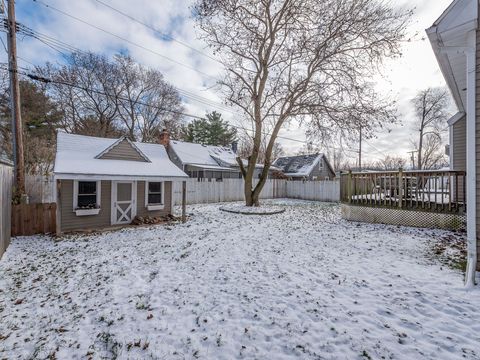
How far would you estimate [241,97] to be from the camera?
13.7 m

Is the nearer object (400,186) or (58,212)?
(58,212)

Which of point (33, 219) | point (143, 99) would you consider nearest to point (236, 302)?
point (33, 219)

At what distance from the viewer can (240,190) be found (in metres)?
18.2

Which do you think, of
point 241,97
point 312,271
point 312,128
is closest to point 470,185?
point 312,271

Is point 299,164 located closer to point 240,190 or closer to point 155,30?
point 240,190

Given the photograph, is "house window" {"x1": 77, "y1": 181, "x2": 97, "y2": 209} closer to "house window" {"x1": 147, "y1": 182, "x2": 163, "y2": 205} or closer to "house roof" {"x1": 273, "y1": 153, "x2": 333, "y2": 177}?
"house window" {"x1": 147, "y1": 182, "x2": 163, "y2": 205}

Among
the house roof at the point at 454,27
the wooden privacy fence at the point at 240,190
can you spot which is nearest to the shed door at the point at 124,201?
the wooden privacy fence at the point at 240,190

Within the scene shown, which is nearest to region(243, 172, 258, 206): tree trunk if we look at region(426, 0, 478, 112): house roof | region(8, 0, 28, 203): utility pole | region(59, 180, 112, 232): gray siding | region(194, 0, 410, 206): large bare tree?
region(194, 0, 410, 206): large bare tree

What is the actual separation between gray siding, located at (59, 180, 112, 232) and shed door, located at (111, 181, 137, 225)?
0.65 ft

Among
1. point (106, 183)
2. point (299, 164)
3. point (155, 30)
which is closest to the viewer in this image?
point (106, 183)

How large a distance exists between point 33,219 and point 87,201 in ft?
5.02

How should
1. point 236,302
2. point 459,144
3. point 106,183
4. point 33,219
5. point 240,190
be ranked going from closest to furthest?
point 236,302 < point 33,219 < point 106,183 < point 459,144 < point 240,190

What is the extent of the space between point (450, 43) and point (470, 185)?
2.60 m

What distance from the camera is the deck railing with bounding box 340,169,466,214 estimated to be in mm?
7477
